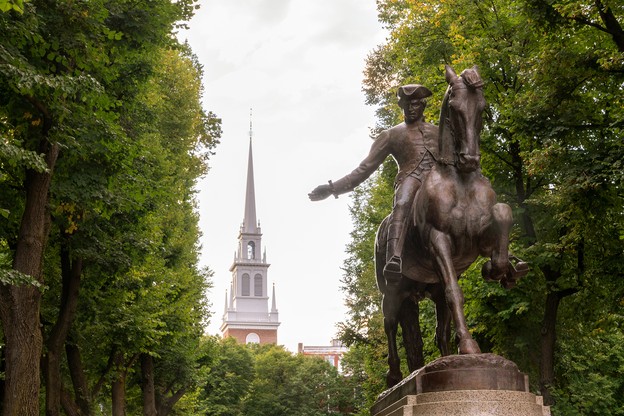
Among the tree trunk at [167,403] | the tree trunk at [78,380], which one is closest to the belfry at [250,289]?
the tree trunk at [167,403]

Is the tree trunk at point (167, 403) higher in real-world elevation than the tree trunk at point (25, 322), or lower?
higher

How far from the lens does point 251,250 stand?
143750 mm

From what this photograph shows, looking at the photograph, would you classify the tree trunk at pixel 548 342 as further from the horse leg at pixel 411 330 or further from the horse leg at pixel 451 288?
the horse leg at pixel 451 288

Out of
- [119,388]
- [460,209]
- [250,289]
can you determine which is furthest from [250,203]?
[460,209]

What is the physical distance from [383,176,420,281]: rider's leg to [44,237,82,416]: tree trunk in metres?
11.1

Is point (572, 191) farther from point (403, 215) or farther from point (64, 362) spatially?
point (64, 362)

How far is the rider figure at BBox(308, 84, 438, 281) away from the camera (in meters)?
8.70

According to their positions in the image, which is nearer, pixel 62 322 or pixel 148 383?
pixel 62 322

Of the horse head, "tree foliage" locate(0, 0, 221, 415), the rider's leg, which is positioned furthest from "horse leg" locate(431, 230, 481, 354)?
"tree foliage" locate(0, 0, 221, 415)

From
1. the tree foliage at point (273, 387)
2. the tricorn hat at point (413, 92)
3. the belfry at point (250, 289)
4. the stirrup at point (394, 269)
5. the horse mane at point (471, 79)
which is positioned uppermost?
the belfry at point (250, 289)

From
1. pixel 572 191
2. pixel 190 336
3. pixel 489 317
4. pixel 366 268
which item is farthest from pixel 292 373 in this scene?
pixel 572 191

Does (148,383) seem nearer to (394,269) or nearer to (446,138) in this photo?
(394,269)

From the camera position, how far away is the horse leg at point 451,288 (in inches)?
300

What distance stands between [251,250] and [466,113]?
448ft
